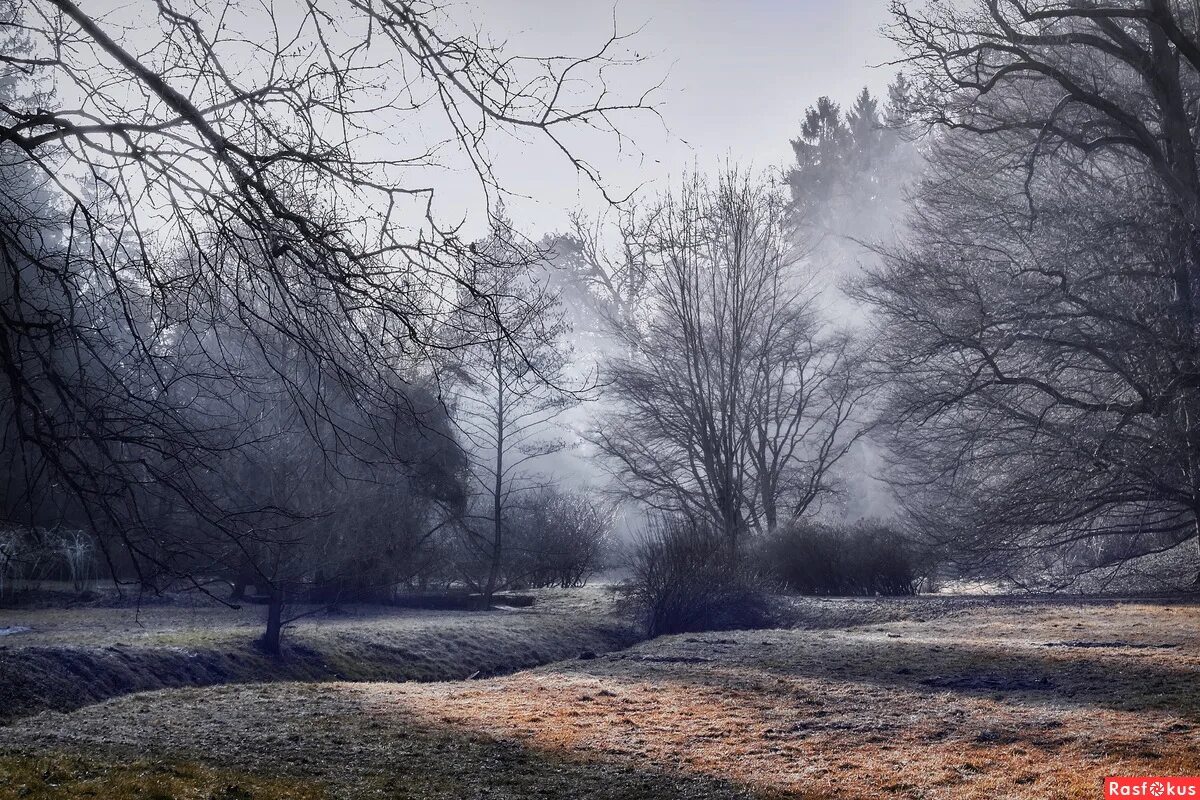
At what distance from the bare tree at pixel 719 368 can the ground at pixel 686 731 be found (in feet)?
29.3

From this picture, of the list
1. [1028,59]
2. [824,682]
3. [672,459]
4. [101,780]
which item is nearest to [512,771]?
[101,780]

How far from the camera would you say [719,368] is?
23656 millimetres

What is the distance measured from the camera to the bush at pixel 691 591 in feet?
52.8

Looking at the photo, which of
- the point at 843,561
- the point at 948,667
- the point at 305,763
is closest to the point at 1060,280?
the point at 843,561

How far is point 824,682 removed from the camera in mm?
8922

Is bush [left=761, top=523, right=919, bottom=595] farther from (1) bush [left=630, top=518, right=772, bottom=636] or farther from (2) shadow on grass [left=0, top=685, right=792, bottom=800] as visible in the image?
(2) shadow on grass [left=0, top=685, right=792, bottom=800]

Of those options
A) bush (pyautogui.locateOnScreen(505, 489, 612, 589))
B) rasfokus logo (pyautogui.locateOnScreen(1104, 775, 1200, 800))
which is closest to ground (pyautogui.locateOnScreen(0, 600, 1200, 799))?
rasfokus logo (pyautogui.locateOnScreen(1104, 775, 1200, 800))

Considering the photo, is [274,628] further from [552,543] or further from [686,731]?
[552,543]

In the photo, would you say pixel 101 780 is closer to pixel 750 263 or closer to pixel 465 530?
A: pixel 465 530

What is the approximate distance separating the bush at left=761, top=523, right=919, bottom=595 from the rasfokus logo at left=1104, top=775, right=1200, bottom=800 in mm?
15537

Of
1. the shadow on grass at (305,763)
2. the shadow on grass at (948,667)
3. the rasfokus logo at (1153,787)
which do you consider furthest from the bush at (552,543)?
the rasfokus logo at (1153,787)

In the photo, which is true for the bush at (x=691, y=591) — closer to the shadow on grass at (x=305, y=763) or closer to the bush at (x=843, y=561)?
the bush at (x=843, y=561)

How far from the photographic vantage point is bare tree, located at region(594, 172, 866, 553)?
21.8 meters

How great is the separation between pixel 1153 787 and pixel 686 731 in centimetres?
310
